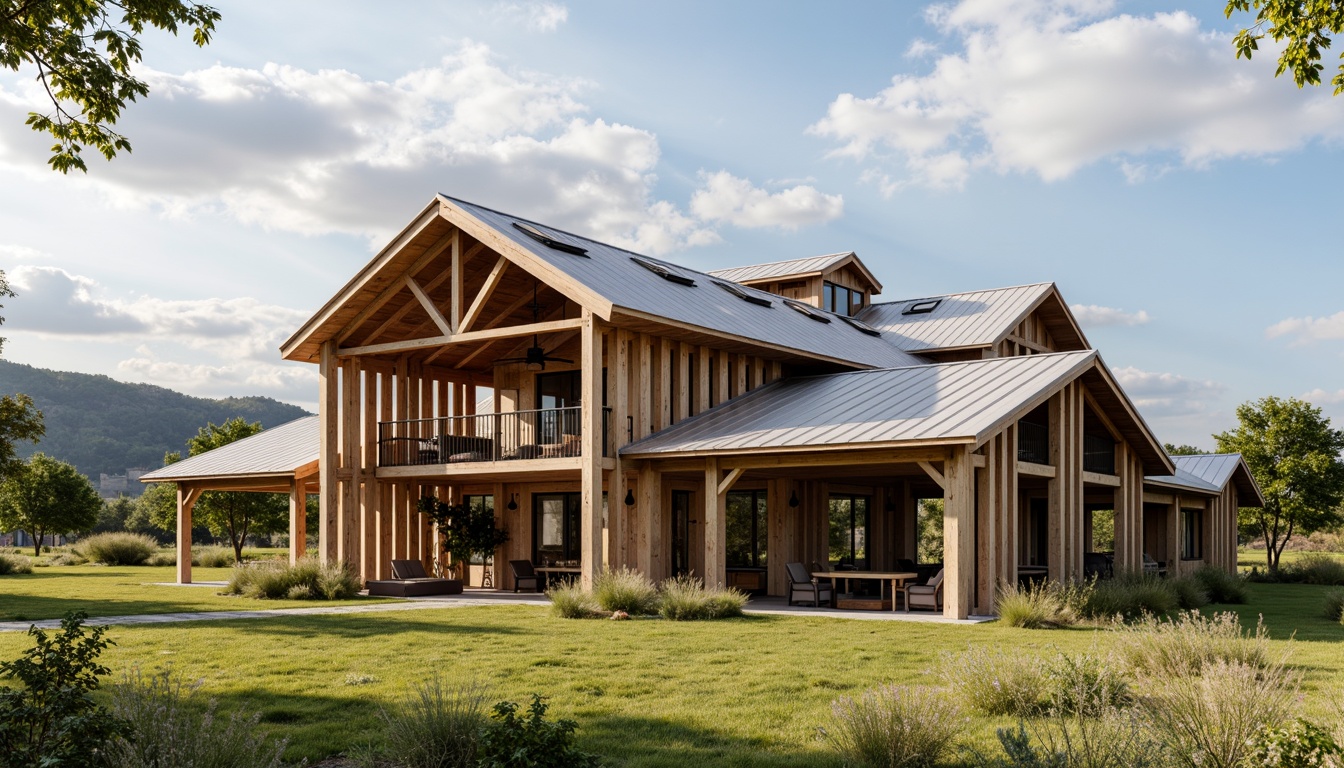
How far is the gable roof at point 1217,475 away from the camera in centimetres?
3111

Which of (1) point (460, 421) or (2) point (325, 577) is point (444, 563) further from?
(2) point (325, 577)

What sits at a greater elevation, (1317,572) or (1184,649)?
(1184,649)

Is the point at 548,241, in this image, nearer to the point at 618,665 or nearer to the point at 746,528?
the point at 746,528

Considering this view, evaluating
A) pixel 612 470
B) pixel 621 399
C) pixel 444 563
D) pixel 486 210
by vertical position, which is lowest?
pixel 444 563

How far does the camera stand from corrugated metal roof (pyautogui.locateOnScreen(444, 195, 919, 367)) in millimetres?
20516

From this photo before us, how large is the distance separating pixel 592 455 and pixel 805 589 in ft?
14.6

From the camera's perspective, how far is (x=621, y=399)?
66.7 ft

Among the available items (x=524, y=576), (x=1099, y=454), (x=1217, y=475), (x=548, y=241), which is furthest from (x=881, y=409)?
(x=1217, y=475)

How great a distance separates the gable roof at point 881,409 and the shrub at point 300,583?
590 cm

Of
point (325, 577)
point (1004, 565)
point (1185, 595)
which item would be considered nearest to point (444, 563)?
point (325, 577)

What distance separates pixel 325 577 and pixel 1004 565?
40.1 feet

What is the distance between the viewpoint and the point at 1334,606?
58.5ft

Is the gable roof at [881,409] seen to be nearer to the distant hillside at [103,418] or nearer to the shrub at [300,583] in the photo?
the shrub at [300,583]

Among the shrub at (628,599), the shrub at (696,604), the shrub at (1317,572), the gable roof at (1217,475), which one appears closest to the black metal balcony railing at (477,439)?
the shrub at (628,599)
